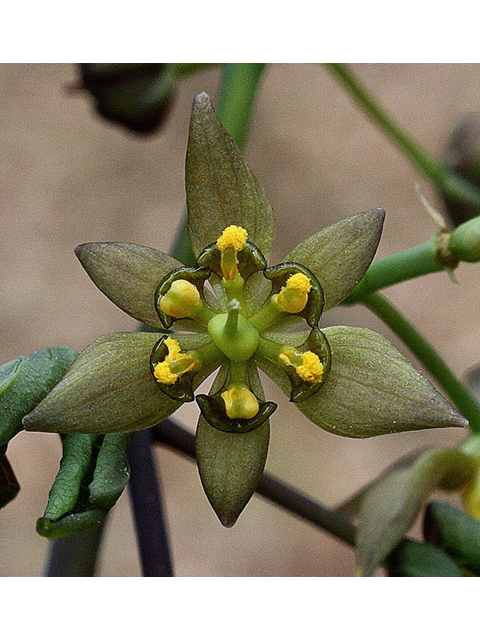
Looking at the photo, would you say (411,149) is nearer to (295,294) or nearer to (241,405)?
(295,294)

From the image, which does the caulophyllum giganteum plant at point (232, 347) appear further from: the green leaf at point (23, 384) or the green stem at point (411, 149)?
the green stem at point (411, 149)

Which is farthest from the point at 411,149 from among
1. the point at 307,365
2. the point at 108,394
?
the point at 108,394

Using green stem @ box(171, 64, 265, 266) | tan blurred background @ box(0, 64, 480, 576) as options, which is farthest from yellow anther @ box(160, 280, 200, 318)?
tan blurred background @ box(0, 64, 480, 576)

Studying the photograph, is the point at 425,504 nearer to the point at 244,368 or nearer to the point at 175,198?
the point at 244,368

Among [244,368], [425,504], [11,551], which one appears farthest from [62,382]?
[11,551]

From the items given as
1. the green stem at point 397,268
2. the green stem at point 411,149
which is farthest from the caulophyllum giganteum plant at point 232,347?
the green stem at point 411,149
